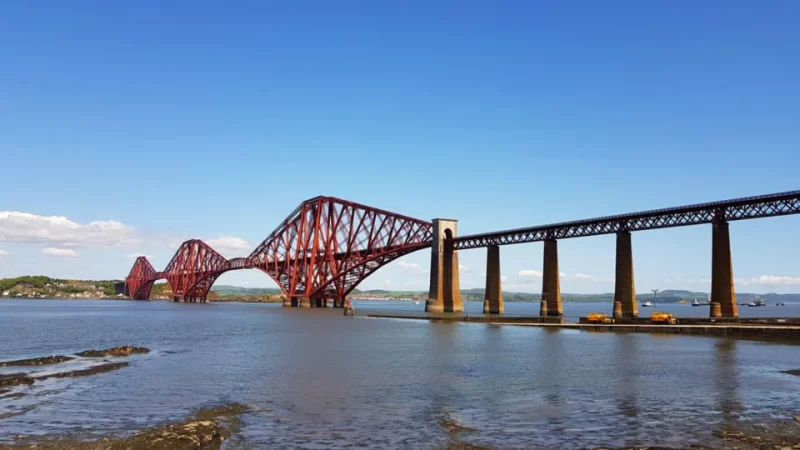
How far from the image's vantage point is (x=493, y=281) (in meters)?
112

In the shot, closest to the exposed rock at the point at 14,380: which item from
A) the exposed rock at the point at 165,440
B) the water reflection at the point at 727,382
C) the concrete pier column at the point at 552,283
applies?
the exposed rock at the point at 165,440

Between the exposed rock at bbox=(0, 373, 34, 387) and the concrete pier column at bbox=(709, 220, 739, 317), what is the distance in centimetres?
6337

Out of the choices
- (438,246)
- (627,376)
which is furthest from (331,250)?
(627,376)

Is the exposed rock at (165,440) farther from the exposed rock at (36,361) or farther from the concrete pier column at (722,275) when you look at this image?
the concrete pier column at (722,275)

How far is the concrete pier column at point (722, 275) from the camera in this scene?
217 ft

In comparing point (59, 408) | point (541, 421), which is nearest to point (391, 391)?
point (541, 421)

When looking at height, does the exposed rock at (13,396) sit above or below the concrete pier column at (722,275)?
below

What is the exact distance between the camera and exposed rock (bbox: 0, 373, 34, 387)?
94.3 ft

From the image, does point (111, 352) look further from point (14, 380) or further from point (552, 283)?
point (552, 283)

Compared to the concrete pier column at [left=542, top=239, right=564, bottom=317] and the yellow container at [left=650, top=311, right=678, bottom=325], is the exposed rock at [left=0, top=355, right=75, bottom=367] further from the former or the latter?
the concrete pier column at [left=542, top=239, right=564, bottom=317]

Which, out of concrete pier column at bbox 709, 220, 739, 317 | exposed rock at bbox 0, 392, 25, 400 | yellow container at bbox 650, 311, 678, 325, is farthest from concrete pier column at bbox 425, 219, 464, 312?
exposed rock at bbox 0, 392, 25, 400

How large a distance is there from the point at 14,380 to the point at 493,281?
89296 millimetres

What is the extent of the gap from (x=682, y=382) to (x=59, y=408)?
90.3ft

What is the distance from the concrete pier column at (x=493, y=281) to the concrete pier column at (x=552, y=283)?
16.6 metres
